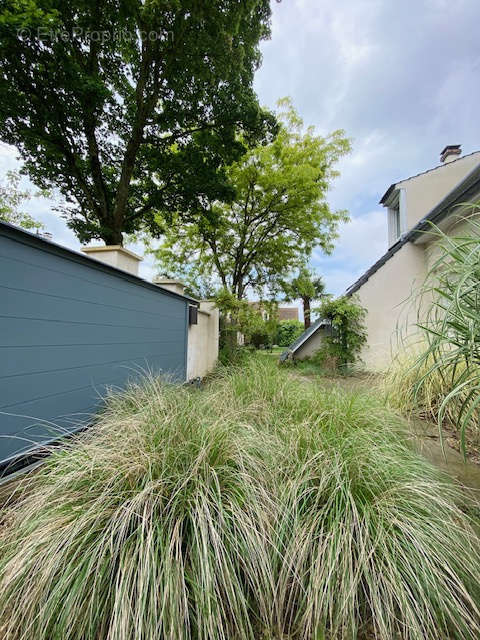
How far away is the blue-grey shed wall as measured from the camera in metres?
1.94

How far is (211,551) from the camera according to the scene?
1.01 meters

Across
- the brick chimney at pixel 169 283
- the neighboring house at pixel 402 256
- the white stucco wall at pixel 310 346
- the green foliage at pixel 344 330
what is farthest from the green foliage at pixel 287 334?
the brick chimney at pixel 169 283

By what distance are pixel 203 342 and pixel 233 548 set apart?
613 centimetres

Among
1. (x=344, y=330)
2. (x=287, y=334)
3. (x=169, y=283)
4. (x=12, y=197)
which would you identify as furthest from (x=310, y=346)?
(x=12, y=197)

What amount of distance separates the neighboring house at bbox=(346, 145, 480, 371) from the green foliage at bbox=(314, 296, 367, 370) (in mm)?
226

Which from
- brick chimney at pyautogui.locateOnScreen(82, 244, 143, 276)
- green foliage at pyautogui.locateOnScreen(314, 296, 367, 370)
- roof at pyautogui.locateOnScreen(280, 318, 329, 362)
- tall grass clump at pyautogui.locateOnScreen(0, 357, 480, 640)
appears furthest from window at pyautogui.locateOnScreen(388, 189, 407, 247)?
tall grass clump at pyautogui.locateOnScreen(0, 357, 480, 640)

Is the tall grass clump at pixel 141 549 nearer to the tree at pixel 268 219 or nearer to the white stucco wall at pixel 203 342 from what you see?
the white stucco wall at pixel 203 342

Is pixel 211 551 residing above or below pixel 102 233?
below

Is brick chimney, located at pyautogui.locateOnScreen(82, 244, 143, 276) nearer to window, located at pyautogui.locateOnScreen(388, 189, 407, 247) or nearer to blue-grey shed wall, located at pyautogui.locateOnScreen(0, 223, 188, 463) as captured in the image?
blue-grey shed wall, located at pyautogui.locateOnScreen(0, 223, 188, 463)

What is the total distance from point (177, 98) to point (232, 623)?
31.3ft

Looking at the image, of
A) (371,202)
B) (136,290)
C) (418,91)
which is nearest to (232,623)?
(136,290)

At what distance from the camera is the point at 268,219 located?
11.1 metres

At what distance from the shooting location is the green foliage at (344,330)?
6934 millimetres

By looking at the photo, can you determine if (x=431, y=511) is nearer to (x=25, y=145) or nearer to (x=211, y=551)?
(x=211, y=551)
